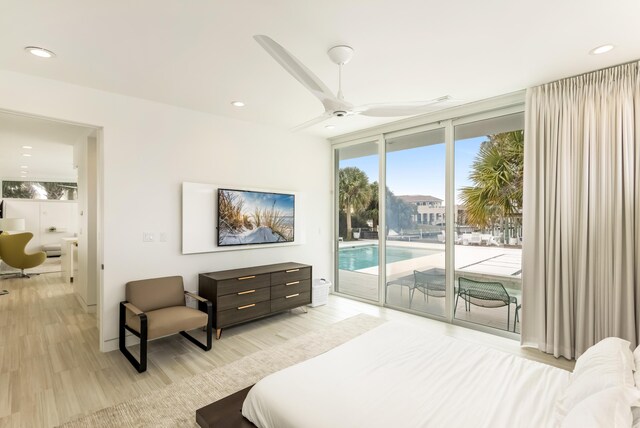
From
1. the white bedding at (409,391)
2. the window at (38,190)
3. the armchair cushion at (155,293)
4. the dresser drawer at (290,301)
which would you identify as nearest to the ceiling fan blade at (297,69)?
the white bedding at (409,391)

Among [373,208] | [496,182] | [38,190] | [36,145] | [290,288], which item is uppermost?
[36,145]

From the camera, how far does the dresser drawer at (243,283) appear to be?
3752mm

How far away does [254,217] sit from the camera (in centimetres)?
458

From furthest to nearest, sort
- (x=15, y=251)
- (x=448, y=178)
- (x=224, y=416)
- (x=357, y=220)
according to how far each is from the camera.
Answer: (x=15, y=251), (x=357, y=220), (x=448, y=178), (x=224, y=416)

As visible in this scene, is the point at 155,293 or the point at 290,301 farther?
the point at 290,301

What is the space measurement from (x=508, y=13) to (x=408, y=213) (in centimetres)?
293

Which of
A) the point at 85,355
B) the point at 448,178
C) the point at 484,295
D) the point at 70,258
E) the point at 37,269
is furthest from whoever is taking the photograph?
the point at 37,269

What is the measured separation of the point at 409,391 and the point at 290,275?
2950 millimetres

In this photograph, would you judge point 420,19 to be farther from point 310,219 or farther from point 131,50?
point 310,219

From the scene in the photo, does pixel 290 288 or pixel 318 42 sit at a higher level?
pixel 318 42

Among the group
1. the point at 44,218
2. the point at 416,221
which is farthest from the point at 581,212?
the point at 44,218

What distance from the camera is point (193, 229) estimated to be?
3980 millimetres

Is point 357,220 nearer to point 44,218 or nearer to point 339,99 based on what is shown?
point 339,99

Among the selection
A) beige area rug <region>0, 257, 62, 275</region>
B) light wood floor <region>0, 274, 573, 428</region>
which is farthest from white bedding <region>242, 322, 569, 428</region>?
beige area rug <region>0, 257, 62, 275</region>
